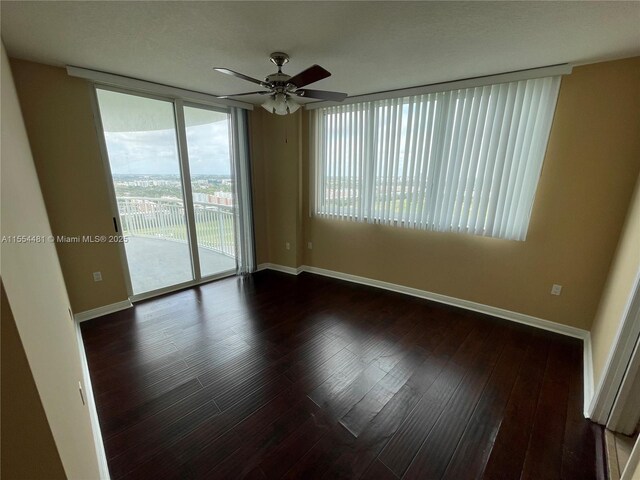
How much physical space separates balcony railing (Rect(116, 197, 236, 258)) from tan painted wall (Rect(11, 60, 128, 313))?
262mm

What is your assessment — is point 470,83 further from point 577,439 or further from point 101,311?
point 101,311

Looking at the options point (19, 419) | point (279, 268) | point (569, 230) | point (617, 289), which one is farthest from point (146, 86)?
point (617, 289)

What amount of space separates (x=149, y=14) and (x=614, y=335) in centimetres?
342

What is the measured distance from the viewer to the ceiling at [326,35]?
1.49m

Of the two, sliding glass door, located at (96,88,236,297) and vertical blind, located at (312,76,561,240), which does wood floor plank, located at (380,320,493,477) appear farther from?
sliding glass door, located at (96,88,236,297)

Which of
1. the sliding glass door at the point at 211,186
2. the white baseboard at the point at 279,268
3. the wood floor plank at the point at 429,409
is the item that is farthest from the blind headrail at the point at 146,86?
the wood floor plank at the point at 429,409

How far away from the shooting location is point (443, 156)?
9.50 feet

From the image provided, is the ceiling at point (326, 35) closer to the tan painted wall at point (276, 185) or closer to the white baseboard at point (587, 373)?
the tan painted wall at point (276, 185)

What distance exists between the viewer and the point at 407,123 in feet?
9.95

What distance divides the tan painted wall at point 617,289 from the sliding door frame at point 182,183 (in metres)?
4.03

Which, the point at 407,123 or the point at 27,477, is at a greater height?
the point at 407,123

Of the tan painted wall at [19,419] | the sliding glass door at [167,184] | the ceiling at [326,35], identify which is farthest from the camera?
the sliding glass door at [167,184]

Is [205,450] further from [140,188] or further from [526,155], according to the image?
[526,155]

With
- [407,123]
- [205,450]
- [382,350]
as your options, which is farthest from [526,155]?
[205,450]
